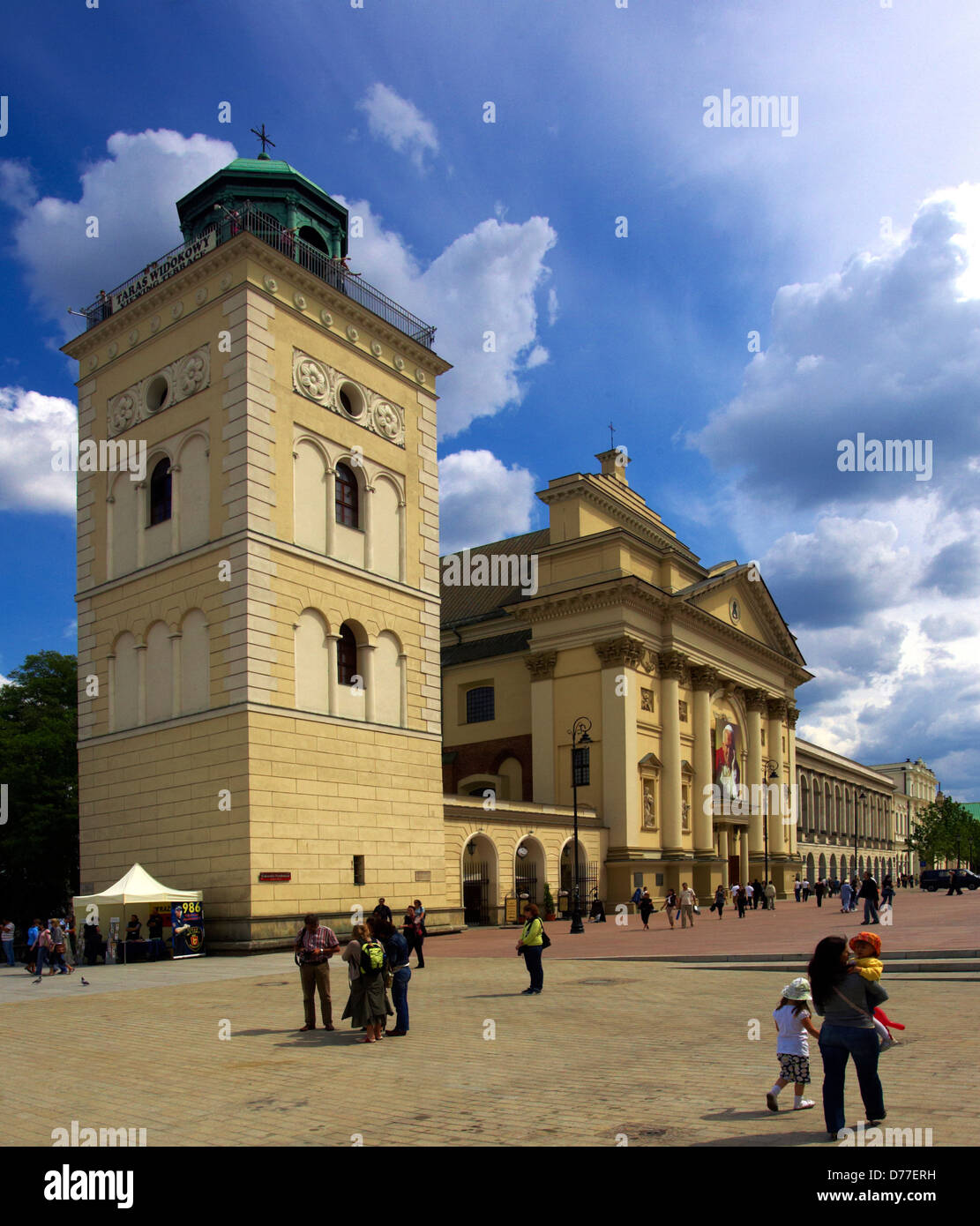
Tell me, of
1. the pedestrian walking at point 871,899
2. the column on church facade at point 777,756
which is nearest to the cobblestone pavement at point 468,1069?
the pedestrian walking at point 871,899

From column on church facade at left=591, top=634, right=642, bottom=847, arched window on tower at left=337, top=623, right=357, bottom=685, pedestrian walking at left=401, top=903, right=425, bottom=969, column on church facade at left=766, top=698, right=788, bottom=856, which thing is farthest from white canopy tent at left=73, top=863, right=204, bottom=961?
column on church facade at left=766, top=698, right=788, bottom=856

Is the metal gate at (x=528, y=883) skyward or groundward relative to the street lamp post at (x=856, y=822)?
skyward

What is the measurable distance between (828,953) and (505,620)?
172 feet

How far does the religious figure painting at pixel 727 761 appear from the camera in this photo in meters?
60.4

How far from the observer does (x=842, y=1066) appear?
7.86m

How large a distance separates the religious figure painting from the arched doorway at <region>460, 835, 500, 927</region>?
2135 centimetres

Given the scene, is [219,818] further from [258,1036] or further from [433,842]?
[258,1036]

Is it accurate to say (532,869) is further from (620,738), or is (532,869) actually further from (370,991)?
(370,991)

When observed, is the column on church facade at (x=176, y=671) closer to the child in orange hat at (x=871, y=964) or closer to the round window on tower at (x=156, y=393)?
the round window on tower at (x=156, y=393)

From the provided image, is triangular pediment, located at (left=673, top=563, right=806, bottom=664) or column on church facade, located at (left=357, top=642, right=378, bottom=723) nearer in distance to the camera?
column on church facade, located at (left=357, top=642, right=378, bottom=723)

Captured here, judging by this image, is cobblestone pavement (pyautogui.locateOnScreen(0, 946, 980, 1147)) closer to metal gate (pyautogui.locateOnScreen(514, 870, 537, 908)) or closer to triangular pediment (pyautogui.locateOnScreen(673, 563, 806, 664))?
metal gate (pyautogui.locateOnScreen(514, 870, 537, 908))

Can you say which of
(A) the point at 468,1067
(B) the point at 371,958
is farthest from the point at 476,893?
(A) the point at 468,1067

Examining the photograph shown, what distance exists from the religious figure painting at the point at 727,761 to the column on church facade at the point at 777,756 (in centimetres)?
666

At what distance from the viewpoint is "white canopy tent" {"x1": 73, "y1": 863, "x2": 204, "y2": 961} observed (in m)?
27.5
